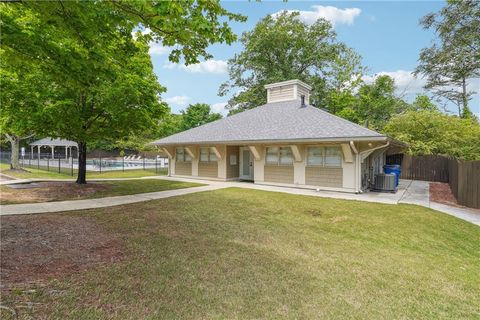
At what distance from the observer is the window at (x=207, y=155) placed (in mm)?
16953

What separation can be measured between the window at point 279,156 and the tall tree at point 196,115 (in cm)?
2848

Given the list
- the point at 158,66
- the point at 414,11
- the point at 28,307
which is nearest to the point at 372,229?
the point at 28,307

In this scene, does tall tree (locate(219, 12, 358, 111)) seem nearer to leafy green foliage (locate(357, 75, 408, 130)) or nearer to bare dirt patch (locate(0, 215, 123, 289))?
leafy green foliage (locate(357, 75, 408, 130))

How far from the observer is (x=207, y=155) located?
17.3 m

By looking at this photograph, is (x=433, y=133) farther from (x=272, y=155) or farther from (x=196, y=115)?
(x=196, y=115)

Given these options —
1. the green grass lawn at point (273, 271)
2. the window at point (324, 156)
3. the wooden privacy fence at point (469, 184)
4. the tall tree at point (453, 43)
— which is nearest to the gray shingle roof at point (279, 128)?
the window at point (324, 156)

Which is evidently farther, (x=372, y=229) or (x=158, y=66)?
(x=158, y=66)

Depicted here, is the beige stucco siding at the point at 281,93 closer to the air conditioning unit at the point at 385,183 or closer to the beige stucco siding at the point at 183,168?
the beige stucco siding at the point at 183,168

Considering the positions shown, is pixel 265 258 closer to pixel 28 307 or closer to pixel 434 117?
pixel 28 307

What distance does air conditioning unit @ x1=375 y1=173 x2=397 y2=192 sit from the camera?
41.0ft

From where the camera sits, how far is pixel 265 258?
4574 mm

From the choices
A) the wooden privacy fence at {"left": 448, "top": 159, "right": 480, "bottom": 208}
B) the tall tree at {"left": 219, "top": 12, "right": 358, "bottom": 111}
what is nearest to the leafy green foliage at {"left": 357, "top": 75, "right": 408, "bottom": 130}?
the tall tree at {"left": 219, "top": 12, "right": 358, "bottom": 111}

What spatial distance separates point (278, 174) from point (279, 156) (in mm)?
988

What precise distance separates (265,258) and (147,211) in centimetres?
458
